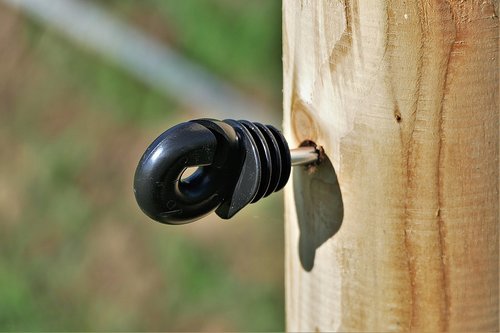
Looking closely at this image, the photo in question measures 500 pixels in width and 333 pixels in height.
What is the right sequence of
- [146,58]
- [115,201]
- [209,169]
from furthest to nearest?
[146,58], [115,201], [209,169]

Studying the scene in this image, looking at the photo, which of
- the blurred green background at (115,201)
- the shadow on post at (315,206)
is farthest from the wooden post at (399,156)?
the blurred green background at (115,201)

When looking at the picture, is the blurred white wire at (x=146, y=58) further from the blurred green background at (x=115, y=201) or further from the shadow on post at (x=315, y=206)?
the shadow on post at (x=315, y=206)

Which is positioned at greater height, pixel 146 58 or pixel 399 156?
pixel 146 58

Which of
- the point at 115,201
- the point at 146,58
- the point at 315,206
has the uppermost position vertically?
the point at 146,58

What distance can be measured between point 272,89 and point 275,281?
0.49 meters

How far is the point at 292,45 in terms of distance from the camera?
2.81ft

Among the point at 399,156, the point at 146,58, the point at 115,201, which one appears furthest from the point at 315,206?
the point at 146,58

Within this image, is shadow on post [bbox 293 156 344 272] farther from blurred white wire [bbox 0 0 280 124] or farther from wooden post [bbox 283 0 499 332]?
blurred white wire [bbox 0 0 280 124]

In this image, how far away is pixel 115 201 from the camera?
248cm

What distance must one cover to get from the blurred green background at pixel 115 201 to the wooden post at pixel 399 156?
55.9 inches

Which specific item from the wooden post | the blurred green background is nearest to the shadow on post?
the wooden post

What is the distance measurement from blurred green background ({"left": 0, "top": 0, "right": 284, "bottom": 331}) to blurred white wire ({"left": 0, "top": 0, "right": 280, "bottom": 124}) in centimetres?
3

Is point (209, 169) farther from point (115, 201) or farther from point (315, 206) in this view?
point (115, 201)

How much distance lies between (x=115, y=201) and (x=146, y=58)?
403mm
